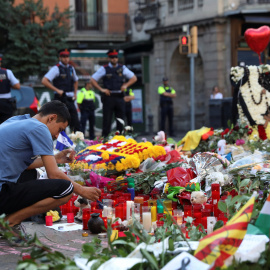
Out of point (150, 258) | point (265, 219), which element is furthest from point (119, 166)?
point (150, 258)

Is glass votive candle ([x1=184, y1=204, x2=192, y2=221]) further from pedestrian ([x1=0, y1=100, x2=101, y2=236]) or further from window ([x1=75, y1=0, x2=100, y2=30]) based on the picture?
window ([x1=75, y1=0, x2=100, y2=30])

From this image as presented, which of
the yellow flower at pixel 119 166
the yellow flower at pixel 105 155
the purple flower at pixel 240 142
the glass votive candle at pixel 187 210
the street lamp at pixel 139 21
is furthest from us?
the street lamp at pixel 139 21

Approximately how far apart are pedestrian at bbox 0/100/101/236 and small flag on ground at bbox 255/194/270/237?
74.9 inches

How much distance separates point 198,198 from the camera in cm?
605

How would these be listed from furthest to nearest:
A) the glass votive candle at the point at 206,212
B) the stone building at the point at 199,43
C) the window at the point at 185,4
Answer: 1. the window at the point at 185,4
2. the stone building at the point at 199,43
3. the glass votive candle at the point at 206,212

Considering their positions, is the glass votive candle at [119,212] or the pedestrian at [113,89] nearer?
the glass votive candle at [119,212]

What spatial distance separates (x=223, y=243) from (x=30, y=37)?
80.6 ft

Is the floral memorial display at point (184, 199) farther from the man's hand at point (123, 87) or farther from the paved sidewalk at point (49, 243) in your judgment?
the man's hand at point (123, 87)

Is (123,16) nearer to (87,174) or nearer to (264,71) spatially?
(264,71)

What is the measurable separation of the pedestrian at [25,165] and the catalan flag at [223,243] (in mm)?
2043

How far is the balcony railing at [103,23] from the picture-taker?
32.0 meters

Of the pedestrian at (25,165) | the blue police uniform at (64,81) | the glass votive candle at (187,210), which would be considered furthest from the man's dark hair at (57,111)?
the blue police uniform at (64,81)

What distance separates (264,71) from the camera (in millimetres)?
10891

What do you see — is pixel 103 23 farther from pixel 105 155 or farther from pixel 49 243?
pixel 49 243
